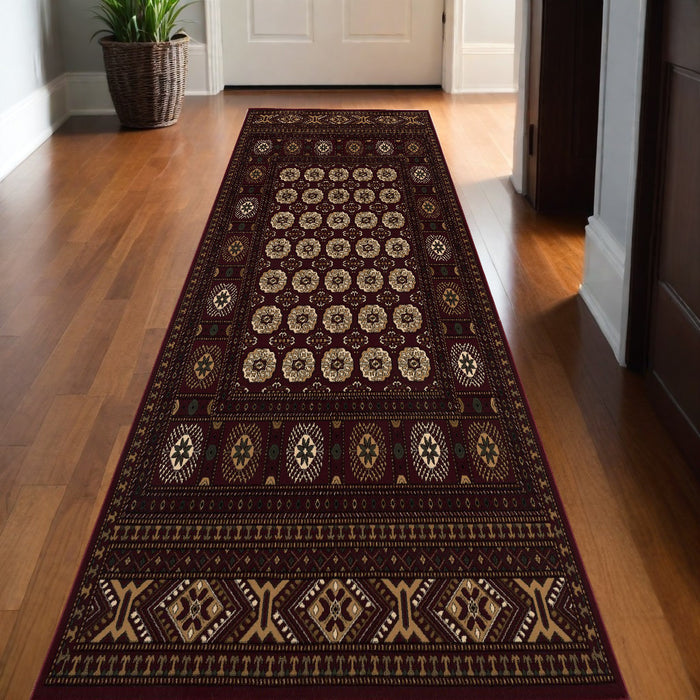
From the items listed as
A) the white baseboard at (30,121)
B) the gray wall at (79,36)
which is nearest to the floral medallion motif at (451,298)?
the white baseboard at (30,121)

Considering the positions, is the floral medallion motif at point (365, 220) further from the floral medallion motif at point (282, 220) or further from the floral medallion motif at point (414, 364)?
the floral medallion motif at point (414, 364)

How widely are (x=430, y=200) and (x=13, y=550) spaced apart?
2.40 m

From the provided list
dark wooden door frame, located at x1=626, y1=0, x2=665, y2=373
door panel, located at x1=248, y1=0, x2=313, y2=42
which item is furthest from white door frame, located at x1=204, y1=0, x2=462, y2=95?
dark wooden door frame, located at x1=626, y1=0, x2=665, y2=373

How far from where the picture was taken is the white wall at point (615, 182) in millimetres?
2371

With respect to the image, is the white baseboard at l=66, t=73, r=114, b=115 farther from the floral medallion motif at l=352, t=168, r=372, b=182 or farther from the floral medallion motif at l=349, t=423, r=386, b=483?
the floral medallion motif at l=349, t=423, r=386, b=483

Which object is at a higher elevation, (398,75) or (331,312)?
(398,75)

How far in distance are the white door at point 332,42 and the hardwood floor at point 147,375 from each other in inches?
65.3

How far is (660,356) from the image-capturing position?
217cm

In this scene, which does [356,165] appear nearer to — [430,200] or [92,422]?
[430,200]

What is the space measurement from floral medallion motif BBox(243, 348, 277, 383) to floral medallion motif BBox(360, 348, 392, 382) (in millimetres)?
235

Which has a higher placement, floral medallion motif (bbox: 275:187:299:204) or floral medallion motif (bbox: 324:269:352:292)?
floral medallion motif (bbox: 275:187:299:204)

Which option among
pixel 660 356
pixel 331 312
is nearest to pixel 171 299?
pixel 331 312

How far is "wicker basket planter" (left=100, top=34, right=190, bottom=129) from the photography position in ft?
15.8

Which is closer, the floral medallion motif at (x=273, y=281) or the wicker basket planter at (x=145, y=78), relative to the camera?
the floral medallion motif at (x=273, y=281)
